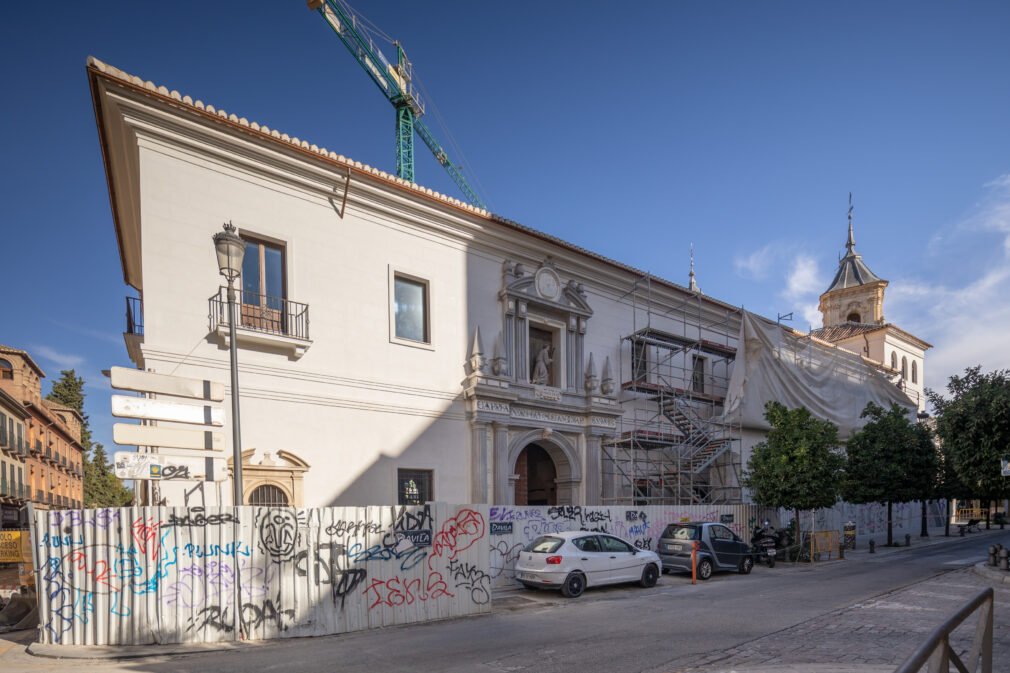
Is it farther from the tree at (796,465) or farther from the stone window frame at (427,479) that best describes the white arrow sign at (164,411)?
the tree at (796,465)

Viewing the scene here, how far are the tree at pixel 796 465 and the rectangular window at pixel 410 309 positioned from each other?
1233 centimetres

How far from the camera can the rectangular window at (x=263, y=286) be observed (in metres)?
15.0

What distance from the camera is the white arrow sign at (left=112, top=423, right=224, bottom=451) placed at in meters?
9.66

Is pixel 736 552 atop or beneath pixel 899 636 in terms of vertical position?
beneath

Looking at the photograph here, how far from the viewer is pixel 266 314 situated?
1518cm

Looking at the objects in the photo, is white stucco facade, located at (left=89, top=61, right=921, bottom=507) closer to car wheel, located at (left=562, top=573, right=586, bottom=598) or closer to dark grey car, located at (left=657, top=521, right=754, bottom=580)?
dark grey car, located at (left=657, top=521, right=754, bottom=580)

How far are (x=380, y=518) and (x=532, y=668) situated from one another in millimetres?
4105

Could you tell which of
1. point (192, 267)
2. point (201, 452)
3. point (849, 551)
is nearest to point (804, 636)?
point (201, 452)

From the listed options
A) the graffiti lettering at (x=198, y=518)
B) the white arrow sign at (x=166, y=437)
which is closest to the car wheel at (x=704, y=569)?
the graffiti lettering at (x=198, y=518)

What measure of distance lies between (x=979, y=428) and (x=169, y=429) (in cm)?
1931

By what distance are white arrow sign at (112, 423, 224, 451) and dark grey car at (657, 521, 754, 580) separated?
1197cm

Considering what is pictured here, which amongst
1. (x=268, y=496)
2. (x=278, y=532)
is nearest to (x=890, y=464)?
(x=268, y=496)

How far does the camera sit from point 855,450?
27.6 metres

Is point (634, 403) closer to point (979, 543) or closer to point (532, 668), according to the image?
point (532, 668)
